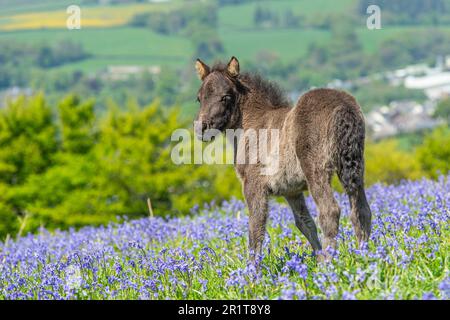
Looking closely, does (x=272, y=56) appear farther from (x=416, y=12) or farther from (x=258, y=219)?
(x=258, y=219)

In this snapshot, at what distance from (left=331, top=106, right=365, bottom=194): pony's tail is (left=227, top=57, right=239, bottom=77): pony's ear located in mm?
1839

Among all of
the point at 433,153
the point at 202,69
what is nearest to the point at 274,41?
the point at 433,153

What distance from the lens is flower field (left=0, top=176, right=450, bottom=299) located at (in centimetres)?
505

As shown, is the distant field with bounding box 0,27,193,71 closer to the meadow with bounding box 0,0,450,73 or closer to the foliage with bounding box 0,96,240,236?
the meadow with bounding box 0,0,450,73

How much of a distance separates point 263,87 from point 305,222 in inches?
67.5

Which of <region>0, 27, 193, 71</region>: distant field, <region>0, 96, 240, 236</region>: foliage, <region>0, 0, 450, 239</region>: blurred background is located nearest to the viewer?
<region>0, 96, 240, 236</region>: foliage

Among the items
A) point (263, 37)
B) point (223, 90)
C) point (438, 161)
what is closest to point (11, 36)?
point (263, 37)

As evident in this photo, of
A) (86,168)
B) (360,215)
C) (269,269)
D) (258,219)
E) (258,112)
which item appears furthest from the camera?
(86,168)

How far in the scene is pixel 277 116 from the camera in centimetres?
732

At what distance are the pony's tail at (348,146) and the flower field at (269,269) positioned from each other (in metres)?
0.62

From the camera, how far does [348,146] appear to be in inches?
241

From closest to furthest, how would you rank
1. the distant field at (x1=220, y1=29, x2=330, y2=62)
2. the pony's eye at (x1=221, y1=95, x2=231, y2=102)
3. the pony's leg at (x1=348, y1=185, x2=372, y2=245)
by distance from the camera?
the pony's leg at (x1=348, y1=185, x2=372, y2=245)
the pony's eye at (x1=221, y1=95, x2=231, y2=102)
the distant field at (x1=220, y1=29, x2=330, y2=62)

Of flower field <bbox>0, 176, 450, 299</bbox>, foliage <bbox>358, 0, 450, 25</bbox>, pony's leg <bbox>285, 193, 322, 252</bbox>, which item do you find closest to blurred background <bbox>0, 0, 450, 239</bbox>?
foliage <bbox>358, 0, 450, 25</bbox>

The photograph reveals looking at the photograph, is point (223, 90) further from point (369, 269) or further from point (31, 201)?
point (31, 201)
